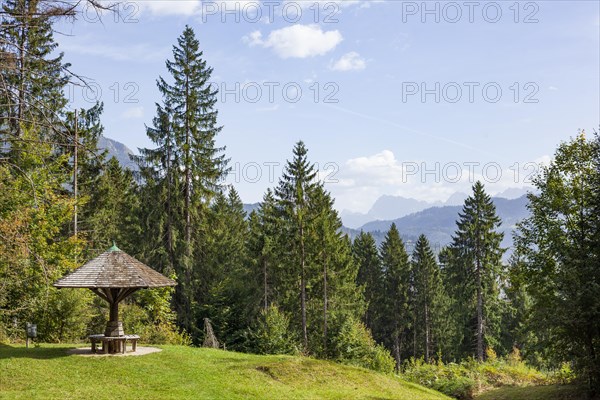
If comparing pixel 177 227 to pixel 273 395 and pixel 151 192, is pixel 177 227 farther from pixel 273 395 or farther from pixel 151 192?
pixel 273 395

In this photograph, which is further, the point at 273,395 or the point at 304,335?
the point at 304,335

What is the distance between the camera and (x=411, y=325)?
2594 inches

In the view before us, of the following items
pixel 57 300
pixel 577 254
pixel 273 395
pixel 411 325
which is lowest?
pixel 411 325

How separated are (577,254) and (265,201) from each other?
2960 centimetres

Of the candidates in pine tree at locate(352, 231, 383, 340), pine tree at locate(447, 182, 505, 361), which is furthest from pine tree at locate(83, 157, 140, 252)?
pine tree at locate(352, 231, 383, 340)

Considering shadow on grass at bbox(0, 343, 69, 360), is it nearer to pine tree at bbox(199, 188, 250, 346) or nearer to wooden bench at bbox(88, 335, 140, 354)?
wooden bench at bbox(88, 335, 140, 354)

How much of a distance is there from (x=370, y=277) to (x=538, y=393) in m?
47.1

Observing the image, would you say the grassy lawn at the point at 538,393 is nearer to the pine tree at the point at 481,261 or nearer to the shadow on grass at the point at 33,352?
the shadow on grass at the point at 33,352

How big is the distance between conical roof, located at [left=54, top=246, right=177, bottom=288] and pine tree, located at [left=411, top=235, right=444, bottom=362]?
49.5 meters

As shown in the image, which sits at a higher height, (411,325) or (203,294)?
(203,294)

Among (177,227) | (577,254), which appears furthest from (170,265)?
(577,254)

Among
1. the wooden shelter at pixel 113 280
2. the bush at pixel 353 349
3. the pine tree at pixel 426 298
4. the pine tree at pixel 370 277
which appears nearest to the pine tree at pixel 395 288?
the pine tree at pixel 426 298

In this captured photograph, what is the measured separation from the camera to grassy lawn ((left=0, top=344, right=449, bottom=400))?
1420 cm

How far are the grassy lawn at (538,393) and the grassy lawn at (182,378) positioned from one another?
17.5ft
